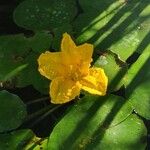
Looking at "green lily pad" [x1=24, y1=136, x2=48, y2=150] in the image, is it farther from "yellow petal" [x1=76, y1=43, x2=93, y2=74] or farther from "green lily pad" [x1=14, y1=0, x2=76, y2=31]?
"green lily pad" [x1=14, y1=0, x2=76, y2=31]

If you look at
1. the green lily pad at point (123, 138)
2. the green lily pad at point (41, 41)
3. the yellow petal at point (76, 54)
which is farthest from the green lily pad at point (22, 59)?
the green lily pad at point (123, 138)

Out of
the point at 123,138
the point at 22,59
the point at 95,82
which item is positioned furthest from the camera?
the point at 22,59

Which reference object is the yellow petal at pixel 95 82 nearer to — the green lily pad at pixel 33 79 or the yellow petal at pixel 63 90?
the yellow petal at pixel 63 90

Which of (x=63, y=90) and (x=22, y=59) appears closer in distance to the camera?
(x=63, y=90)

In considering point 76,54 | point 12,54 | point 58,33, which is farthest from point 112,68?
point 12,54

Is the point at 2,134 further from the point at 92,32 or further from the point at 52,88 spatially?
the point at 92,32

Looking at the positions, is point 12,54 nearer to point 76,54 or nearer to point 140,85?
point 76,54
